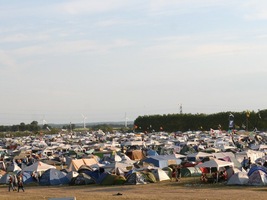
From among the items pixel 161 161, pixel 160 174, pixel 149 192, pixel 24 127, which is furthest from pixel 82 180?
pixel 24 127

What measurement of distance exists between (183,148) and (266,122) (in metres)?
47.5

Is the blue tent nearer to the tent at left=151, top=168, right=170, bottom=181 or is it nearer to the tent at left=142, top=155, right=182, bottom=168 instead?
the tent at left=151, top=168, right=170, bottom=181

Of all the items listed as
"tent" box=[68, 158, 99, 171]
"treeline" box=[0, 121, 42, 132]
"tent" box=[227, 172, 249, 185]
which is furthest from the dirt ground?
"treeline" box=[0, 121, 42, 132]

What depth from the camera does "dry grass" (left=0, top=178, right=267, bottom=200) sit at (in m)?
25.2

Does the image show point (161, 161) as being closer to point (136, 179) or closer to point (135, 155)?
point (136, 179)

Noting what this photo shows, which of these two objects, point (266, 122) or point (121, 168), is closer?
point (121, 168)

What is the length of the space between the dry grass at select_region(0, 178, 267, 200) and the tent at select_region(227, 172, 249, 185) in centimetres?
51

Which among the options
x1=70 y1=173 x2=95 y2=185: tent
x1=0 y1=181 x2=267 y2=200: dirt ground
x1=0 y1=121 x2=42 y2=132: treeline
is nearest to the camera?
x1=0 y1=181 x2=267 y2=200: dirt ground

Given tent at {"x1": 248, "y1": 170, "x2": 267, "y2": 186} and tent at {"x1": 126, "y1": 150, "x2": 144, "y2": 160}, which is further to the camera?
tent at {"x1": 126, "y1": 150, "x2": 144, "y2": 160}

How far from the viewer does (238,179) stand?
2855 cm

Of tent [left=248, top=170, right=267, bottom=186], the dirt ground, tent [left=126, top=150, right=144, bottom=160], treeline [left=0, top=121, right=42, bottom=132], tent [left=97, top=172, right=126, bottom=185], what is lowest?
the dirt ground

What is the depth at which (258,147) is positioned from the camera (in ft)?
160

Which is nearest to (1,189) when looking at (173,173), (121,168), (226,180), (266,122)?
(121,168)

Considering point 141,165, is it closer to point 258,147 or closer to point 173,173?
point 173,173
